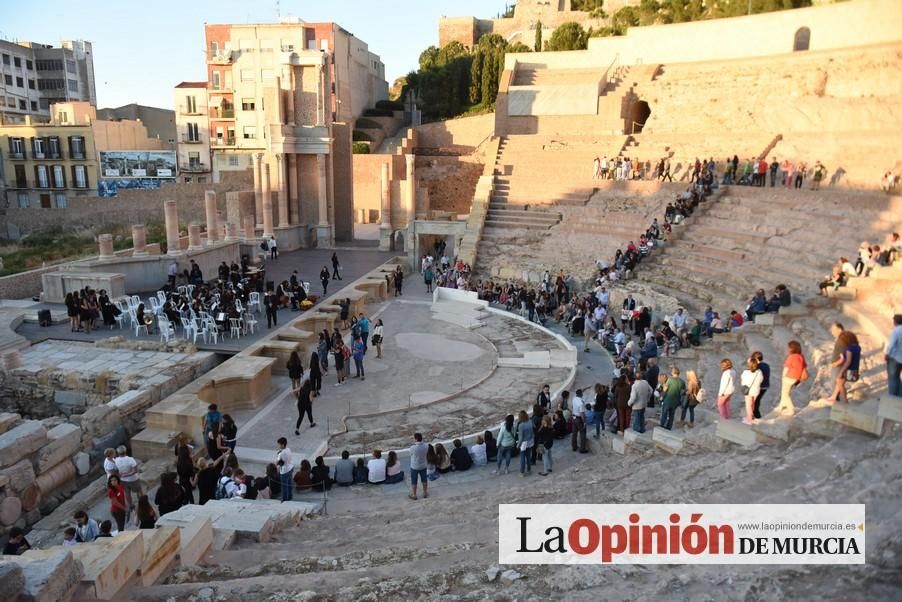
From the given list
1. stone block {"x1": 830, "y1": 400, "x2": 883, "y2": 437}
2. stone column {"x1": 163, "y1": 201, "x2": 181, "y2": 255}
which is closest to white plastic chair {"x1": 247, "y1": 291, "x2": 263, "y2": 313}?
stone column {"x1": 163, "y1": 201, "x2": 181, "y2": 255}

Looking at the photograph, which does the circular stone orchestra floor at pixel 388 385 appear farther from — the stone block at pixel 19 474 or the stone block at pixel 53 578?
the stone block at pixel 53 578

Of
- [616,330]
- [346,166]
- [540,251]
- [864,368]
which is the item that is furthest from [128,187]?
[864,368]

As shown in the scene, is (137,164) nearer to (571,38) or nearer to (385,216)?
(385,216)

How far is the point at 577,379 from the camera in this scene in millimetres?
14766

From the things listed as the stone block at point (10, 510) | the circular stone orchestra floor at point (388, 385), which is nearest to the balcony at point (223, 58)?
the circular stone orchestra floor at point (388, 385)

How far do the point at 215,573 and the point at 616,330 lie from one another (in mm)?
12463

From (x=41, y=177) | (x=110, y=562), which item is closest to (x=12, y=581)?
(x=110, y=562)

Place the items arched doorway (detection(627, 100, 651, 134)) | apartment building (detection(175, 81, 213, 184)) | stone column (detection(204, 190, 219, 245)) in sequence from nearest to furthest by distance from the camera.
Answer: stone column (detection(204, 190, 219, 245)), arched doorway (detection(627, 100, 651, 134)), apartment building (detection(175, 81, 213, 184))

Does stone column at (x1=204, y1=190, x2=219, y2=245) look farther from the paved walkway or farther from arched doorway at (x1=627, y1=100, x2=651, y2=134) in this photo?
arched doorway at (x1=627, y1=100, x2=651, y2=134)

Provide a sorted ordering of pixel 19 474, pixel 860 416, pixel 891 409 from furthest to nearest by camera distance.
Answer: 1. pixel 19 474
2. pixel 860 416
3. pixel 891 409

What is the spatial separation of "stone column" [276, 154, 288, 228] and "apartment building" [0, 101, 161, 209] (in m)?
23.4

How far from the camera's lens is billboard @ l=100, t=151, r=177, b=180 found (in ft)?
155

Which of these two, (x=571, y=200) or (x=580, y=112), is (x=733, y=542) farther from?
(x=580, y=112)

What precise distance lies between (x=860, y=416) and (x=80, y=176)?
169 feet
